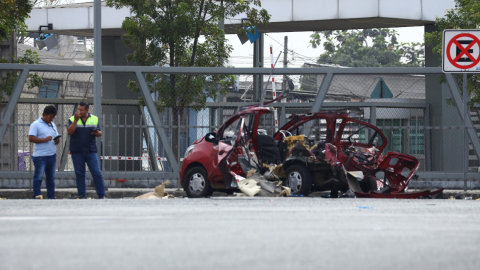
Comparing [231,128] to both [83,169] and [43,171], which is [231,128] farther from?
[43,171]

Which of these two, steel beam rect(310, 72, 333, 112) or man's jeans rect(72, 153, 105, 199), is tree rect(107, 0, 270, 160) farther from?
man's jeans rect(72, 153, 105, 199)

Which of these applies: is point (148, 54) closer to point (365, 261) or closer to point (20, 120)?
point (20, 120)

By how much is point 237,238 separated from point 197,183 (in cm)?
539

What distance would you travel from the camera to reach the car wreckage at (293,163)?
30.9 feet

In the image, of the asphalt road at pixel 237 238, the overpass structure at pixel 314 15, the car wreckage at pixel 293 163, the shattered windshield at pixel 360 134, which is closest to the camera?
the asphalt road at pixel 237 238

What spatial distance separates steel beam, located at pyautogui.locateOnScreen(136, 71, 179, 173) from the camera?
1114 centimetres

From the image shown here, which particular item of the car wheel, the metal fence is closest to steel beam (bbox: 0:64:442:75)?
the metal fence

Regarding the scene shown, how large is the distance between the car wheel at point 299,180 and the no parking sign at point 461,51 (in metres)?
3.00

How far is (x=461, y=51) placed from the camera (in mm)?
10359

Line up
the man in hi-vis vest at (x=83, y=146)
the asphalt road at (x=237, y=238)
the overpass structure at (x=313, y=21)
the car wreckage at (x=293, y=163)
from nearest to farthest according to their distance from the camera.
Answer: the asphalt road at (x=237, y=238)
the car wreckage at (x=293, y=163)
the man in hi-vis vest at (x=83, y=146)
the overpass structure at (x=313, y=21)

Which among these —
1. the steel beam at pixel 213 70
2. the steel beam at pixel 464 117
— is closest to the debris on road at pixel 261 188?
the steel beam at pixel 213 70

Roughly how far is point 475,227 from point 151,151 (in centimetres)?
721

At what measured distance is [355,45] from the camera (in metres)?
65.8

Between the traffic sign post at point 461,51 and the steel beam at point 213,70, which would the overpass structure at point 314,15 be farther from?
the traffic sign post at point 461,51
